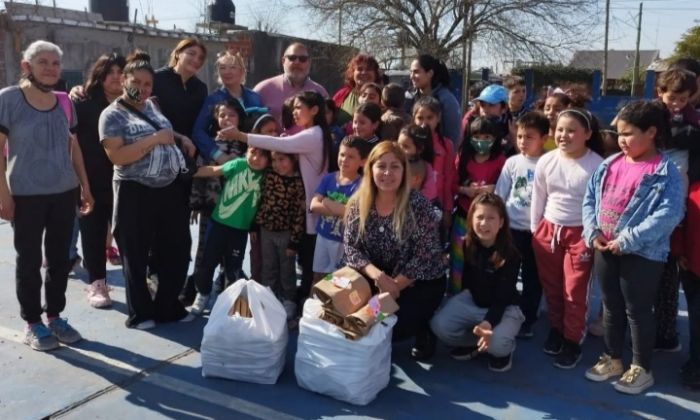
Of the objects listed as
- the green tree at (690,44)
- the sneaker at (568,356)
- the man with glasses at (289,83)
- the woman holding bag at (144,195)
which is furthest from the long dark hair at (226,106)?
the green tree at (690,44)

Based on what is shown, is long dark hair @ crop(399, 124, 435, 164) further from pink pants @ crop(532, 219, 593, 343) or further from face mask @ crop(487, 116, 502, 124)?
pink pants @ crop(532, 219, 593, 343)

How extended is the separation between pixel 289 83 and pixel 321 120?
0.90 meters

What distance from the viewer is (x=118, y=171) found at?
392 centimetres

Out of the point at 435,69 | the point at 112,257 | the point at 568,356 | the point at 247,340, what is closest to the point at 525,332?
the point at 568,356

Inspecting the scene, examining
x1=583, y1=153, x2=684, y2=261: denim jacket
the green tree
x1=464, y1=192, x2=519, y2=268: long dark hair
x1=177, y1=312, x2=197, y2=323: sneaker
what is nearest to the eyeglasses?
x1=464, y1=192, x2=519, y2=268: long dark hair

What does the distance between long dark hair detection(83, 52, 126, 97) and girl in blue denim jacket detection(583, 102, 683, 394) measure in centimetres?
328

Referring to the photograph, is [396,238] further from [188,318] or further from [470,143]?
[188,318]

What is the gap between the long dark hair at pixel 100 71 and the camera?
A: 4355 millimetres

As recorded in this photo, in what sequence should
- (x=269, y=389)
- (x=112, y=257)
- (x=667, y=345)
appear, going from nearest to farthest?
(x=269, y=389)
(x=667, y=345)
(x=112, y=257)

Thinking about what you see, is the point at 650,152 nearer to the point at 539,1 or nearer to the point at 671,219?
the point at 671,219

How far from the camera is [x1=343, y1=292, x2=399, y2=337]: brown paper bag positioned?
3.23 metres

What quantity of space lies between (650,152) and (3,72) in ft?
46.6

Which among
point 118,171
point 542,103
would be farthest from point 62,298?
point 542,103

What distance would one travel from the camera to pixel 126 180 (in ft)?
12.8
